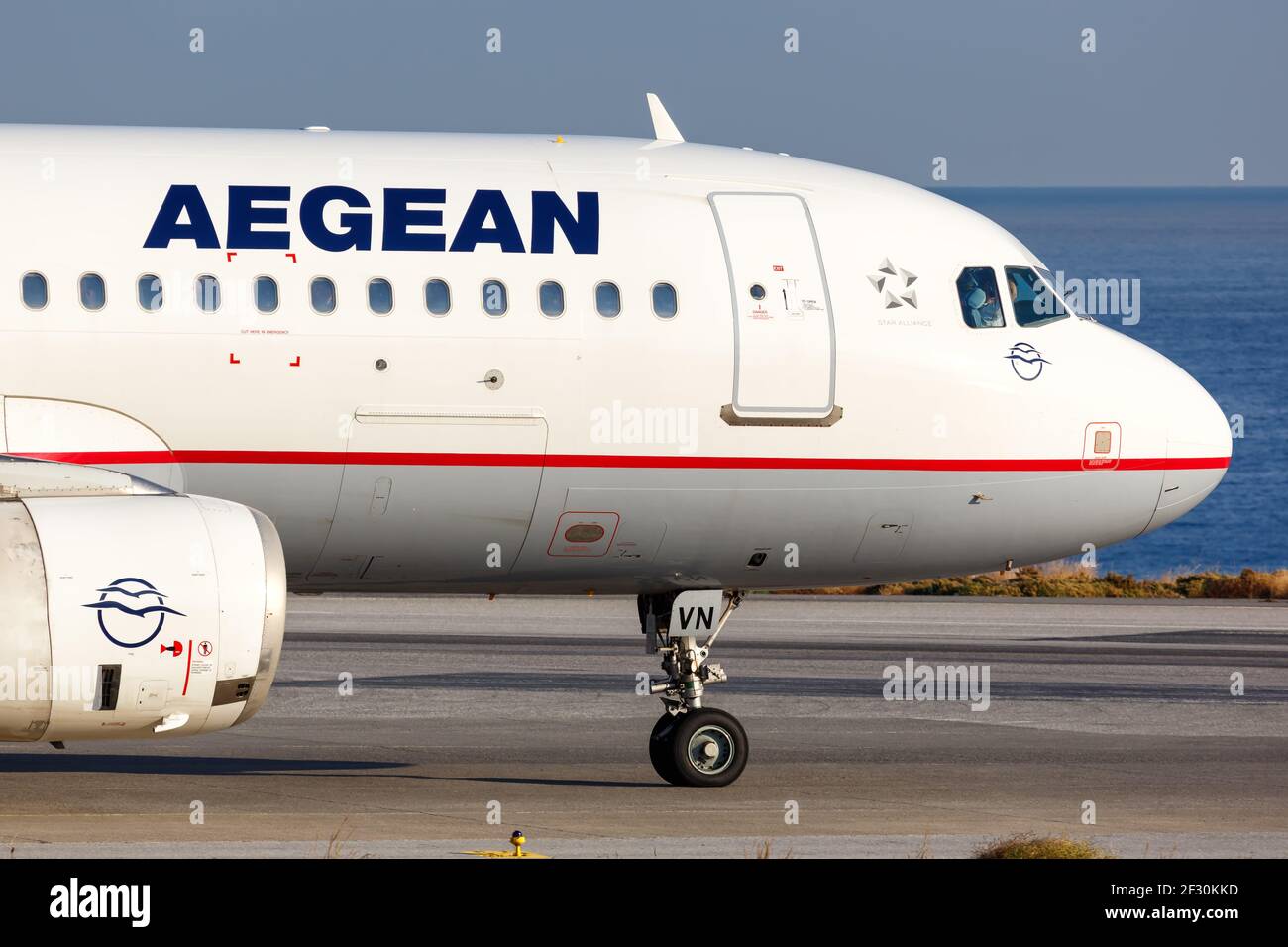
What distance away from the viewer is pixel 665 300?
17.0 meters

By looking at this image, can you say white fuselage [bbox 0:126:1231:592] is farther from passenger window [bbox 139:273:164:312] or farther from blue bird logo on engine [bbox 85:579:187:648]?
blue bird logo on engine [bbox 85:579:187:648]

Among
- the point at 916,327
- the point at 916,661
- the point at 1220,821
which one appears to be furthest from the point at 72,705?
the point at 916,661

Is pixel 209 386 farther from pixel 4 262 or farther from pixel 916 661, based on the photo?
pixel 916 661

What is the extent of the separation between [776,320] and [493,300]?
7.99 feet

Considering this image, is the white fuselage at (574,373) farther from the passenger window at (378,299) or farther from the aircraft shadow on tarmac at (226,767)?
the aircraft shadow on tarmac at (226,767)

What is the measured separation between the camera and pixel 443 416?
53.7 ft

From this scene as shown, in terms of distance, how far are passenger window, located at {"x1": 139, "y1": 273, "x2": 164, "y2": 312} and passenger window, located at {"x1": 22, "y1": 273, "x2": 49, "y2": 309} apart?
72cm

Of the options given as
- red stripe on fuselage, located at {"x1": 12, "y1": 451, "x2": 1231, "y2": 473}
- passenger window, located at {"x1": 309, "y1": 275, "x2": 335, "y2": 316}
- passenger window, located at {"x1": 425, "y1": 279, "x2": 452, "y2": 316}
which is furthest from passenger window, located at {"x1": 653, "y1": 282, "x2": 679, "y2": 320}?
passenger window, located at {"x1": 309, "y1": 275, "x2": 335, "y2": 316}

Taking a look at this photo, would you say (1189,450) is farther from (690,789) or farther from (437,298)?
(437,298)

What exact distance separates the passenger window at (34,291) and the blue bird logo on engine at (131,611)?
327 centimetres

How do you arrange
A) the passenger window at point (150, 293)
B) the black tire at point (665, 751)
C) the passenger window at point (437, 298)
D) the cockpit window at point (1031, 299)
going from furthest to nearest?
the black tire at point (665, 751) → the cockpit window at point (1031, 299) → the passenger window at point (437, 298) → the passenger window at point (150, 293)

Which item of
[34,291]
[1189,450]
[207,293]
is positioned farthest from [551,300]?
[1189,450]

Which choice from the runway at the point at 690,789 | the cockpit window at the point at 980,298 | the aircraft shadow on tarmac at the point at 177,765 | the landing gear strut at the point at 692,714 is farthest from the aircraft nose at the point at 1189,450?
the aircraft shadow on tarmac at the point at 177,765

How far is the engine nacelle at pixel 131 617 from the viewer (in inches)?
521
